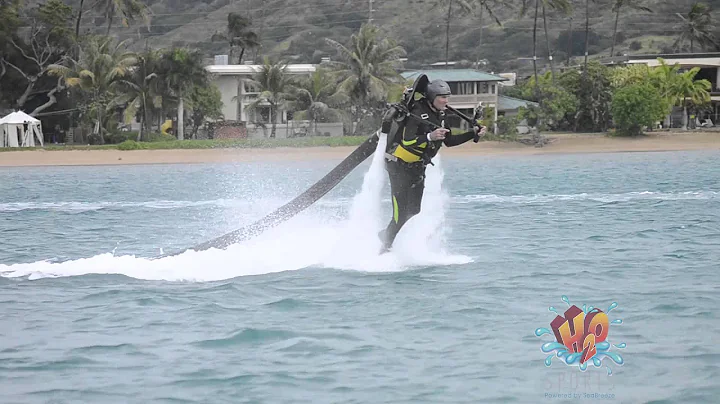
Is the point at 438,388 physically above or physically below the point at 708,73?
below

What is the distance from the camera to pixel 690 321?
8.95 meters

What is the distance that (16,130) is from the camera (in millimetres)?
54250

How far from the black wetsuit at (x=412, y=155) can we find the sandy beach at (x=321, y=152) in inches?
1203

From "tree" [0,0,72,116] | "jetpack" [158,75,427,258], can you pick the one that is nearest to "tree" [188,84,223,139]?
"tree" [0,0,72,116]

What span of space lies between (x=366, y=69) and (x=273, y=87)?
542 cm

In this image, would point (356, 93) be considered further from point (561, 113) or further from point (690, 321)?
point (690, 321)

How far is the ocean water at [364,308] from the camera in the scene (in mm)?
7316

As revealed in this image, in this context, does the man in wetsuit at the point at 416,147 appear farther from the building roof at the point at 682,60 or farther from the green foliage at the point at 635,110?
the building roof at the point at 682,60

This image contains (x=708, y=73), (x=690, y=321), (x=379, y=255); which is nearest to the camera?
(x=690, y=321)

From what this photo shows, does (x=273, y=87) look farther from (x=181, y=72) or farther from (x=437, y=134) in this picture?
(x=437, y=134)

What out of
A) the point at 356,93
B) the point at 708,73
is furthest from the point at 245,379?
the point at 708,73

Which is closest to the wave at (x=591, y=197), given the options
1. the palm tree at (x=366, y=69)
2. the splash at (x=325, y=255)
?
the splash at (x=325, y=255)

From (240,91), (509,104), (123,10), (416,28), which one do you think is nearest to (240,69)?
(240,91)

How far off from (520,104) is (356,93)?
511 inches
